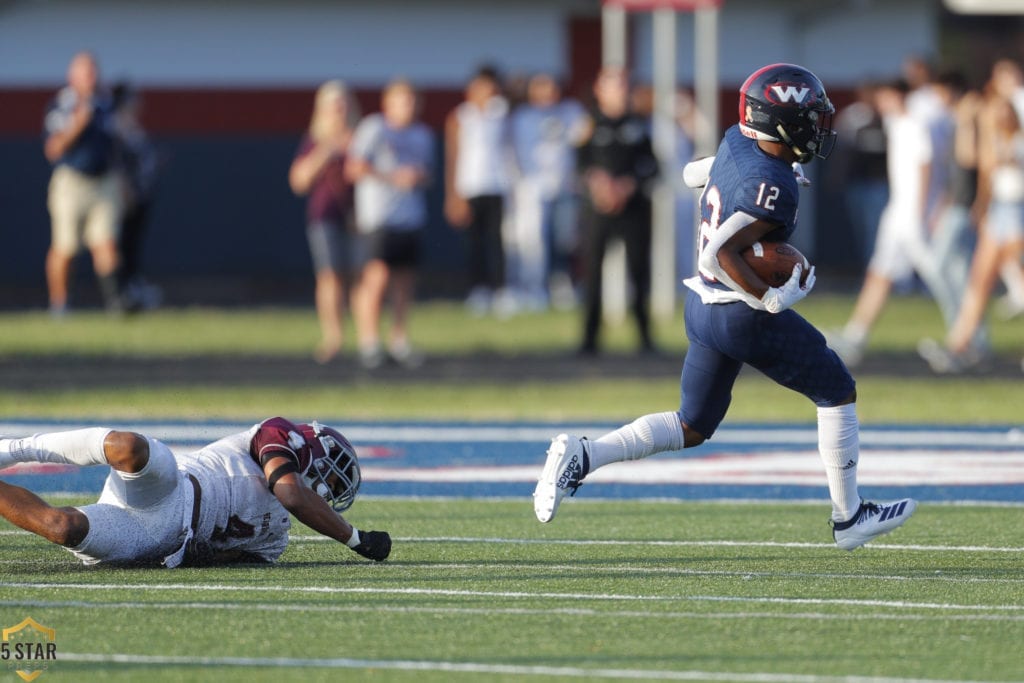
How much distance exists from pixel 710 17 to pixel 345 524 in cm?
1339

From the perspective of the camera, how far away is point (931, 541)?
296 inches

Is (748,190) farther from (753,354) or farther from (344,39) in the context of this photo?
(344,39)

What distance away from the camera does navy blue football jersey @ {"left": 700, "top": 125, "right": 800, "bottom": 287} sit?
6828 millimetres

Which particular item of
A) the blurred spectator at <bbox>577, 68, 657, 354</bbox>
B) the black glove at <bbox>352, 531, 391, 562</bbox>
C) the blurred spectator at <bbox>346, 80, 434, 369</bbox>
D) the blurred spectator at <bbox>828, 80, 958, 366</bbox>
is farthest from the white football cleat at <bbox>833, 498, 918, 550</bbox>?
the blurred spectator at <bbox>577, 68, 657, 354</bbox>

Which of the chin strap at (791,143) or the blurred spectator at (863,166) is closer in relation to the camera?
the chin strap at (791,143)

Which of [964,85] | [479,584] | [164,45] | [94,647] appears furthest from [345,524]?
[164,45]

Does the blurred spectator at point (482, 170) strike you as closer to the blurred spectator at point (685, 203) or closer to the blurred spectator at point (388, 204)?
the blurred spectator at point (685, 203)

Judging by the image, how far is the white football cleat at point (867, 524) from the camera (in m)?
7.02

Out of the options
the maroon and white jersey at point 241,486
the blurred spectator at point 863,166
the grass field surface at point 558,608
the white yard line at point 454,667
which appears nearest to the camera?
the white yard line at point 454,667

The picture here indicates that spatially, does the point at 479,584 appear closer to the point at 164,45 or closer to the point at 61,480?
the point at 61,480

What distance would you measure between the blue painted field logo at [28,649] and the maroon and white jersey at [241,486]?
101 cm

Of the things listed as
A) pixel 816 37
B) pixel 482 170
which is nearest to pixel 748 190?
pixel 482 170

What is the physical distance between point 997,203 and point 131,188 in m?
10.0

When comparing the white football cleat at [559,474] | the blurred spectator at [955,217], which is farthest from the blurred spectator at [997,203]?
the white football cleat at [559,474]
